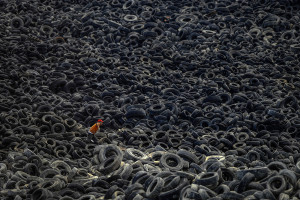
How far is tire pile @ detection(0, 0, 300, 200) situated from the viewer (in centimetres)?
840

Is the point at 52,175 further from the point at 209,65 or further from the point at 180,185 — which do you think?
the point at 209,65

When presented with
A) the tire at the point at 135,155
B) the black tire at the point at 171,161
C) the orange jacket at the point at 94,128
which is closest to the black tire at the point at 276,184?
the black tire at the point at 171,161

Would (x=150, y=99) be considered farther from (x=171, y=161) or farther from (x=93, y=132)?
(x=171, y=161)

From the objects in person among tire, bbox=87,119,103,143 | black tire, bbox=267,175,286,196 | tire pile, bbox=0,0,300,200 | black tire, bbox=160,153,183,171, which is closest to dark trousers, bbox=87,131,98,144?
person among tire, bbox=87,119,103,143

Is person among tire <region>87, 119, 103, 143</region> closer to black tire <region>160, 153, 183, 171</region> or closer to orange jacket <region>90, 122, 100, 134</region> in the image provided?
orange jacket <region>90, 122, 100, 134</region>

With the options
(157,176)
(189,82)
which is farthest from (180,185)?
(189,82)

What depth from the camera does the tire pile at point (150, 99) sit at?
8398 mm

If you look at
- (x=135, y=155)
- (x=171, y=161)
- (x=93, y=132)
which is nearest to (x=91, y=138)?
(x=93, y=132)

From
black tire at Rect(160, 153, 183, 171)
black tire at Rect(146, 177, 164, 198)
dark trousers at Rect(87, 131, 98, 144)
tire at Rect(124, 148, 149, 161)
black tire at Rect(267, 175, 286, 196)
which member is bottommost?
dark trousers at Rect(87, 131, 98, 144)

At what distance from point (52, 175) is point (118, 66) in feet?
24.2

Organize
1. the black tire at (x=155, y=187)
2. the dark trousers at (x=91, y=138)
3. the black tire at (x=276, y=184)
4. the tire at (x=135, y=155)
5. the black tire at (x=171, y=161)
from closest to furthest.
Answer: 1. the black tire at (x=276, y=184)
2. the black tire at (x=155, y=187)
3. the black tire at (x=171, y=161)
4. the tire at (x=135, y=155)
5. the dark trousers at (x=91, y=138)

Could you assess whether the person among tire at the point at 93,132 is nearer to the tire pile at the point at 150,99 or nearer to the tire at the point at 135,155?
the tire pile at the point at 150,99

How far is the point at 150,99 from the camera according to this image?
13492 millimetres

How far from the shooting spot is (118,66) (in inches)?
619
